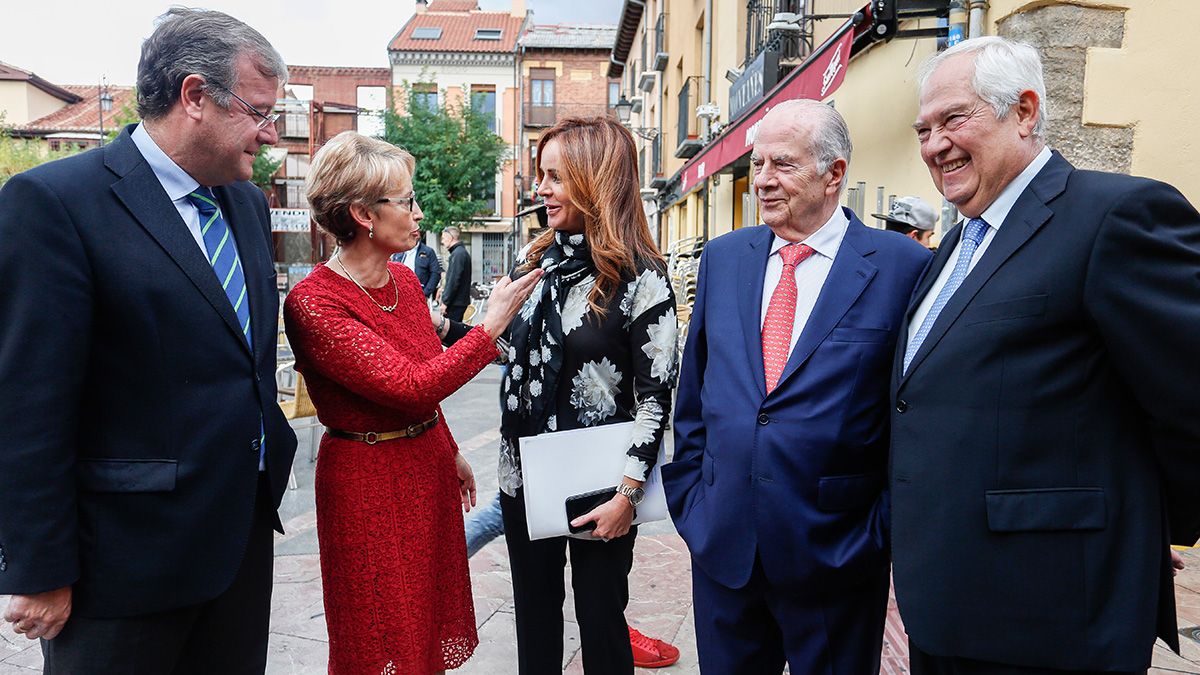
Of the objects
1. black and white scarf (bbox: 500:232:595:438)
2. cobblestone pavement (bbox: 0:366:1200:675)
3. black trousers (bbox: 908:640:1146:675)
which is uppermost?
black and white scarf (bbox: 500:232:595:438)

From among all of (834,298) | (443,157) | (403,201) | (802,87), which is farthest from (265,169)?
(834,298)

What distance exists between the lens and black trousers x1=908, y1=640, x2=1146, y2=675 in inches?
54.3

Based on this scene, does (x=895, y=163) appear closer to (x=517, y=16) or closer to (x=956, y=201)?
(x=956, y=201)

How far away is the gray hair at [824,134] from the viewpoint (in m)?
1.86

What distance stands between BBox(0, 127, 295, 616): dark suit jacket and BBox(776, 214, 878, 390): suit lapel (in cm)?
128

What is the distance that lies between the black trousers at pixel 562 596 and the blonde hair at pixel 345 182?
3.14 ft

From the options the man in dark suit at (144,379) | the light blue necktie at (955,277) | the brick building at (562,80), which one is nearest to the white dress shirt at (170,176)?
the man in dark suit at (144,379)

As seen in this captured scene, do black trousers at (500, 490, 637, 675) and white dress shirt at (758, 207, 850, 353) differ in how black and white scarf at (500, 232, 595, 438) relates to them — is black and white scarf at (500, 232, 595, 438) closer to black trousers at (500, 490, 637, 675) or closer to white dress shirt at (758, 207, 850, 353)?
black trousers at (500, 490, 637, 675)

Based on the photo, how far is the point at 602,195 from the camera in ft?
7.09

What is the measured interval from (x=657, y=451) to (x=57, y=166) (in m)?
1.57

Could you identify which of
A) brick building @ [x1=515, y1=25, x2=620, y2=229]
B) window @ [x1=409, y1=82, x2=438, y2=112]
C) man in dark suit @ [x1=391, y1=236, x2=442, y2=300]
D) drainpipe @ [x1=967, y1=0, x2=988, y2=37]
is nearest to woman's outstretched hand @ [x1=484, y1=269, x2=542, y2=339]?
drainpipe @ [x1=967, y1=0, x2=988, y2=37]

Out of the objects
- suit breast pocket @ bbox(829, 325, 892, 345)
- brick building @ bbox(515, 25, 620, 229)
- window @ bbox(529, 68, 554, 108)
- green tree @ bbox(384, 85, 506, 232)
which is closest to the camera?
suit breast pocket @ bbox(829, 325, 892, 345)

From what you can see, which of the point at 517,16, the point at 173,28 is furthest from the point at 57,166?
the point at 517,16

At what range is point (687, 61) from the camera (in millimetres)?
15039
